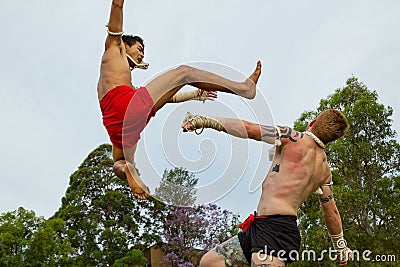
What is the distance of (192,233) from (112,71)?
48.5 ft

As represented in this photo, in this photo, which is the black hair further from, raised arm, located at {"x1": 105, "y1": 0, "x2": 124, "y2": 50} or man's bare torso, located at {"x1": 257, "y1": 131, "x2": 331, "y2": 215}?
man's bare torso, located at {"x1": 257, "y1": 131, "x2": 331, "y2": 215}

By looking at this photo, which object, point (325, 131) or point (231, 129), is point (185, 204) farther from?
point (325, 131)

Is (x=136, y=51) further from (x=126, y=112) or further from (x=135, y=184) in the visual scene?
(x=135, y=184)

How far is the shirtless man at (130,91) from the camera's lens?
14.8 feet

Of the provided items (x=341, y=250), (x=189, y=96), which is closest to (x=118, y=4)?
(x=189, y=96)

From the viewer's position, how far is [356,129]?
58.7ft

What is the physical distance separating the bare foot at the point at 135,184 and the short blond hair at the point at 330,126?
64.3 inches

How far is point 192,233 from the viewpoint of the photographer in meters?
19.0

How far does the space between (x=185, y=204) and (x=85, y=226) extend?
722 inches

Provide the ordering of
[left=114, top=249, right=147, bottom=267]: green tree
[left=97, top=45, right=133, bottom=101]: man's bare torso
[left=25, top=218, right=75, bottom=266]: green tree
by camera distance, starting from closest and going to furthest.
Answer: [left=97, top=45, right=133, bottom=101]: man's bare torso < [left=25, top=218, right=75, bottom=266]: green tree < [left=114, top=249, right=147, bottom=267]: green tree

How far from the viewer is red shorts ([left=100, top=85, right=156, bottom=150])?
14.8 feet

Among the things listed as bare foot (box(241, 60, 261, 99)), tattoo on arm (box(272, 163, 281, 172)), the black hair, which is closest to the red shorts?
the black hair

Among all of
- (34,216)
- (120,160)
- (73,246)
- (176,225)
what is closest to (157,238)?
Answer: (176,225)

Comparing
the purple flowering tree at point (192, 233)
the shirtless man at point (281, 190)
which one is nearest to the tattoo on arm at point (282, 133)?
the shirtless man at point (281, 190)
